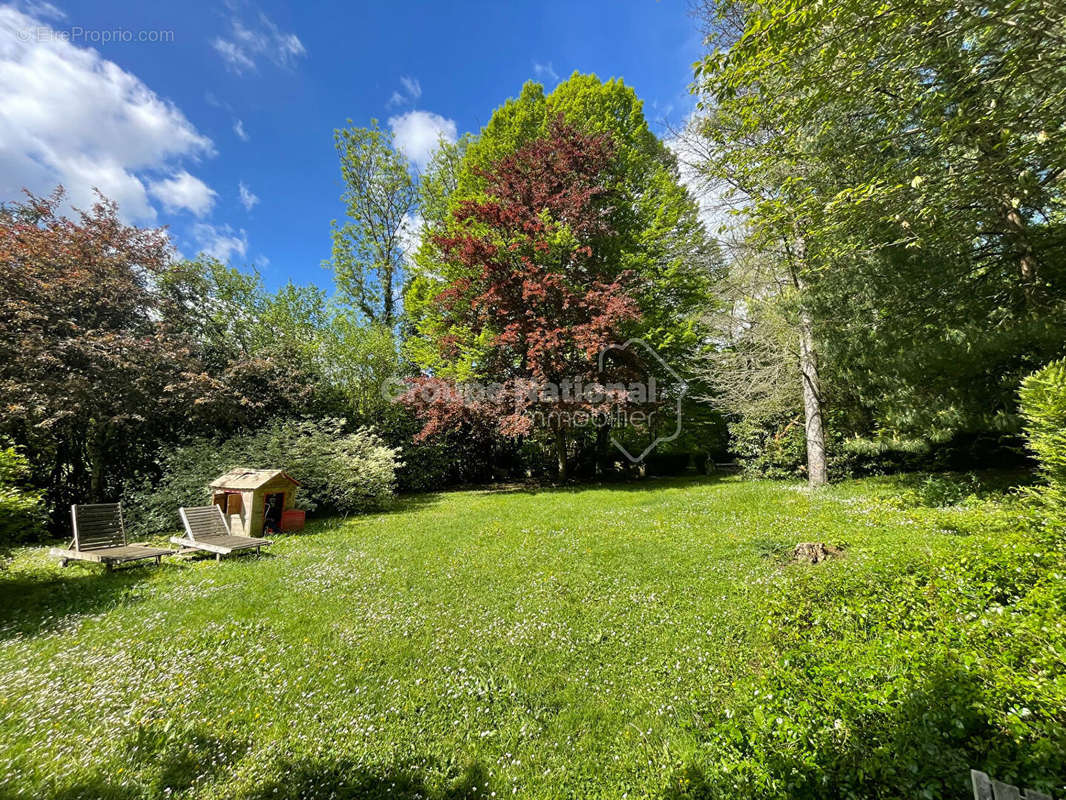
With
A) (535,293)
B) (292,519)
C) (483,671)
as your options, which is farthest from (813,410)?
(292,519)

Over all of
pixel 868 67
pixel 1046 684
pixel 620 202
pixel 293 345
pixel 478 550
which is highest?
pixel 620 202

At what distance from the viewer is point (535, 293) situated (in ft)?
43.2

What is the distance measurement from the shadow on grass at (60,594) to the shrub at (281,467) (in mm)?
3227

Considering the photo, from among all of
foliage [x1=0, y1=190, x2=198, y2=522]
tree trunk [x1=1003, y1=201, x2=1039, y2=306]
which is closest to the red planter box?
foliage [x1=0, y1=190, x2=198, y2=522]

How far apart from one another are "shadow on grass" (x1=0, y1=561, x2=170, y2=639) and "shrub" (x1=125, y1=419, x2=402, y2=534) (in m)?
3.23

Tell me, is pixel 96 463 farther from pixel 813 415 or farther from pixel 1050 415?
pixel 813 415

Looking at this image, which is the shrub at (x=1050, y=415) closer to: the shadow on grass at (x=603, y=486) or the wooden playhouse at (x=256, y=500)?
the shadow on grass at (x=603, y=486)

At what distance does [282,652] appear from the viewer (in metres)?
4.12

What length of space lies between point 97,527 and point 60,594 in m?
2.12

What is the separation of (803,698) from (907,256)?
26.1 feet

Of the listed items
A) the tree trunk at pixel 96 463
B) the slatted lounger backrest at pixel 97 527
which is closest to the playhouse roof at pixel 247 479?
the slatted lounger backrest at pixel 97 527

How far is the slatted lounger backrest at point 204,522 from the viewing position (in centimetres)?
760

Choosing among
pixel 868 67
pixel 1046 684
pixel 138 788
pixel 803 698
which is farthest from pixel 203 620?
pixel 868 67

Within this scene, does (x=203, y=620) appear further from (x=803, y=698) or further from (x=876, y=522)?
(x=876, y=522)
